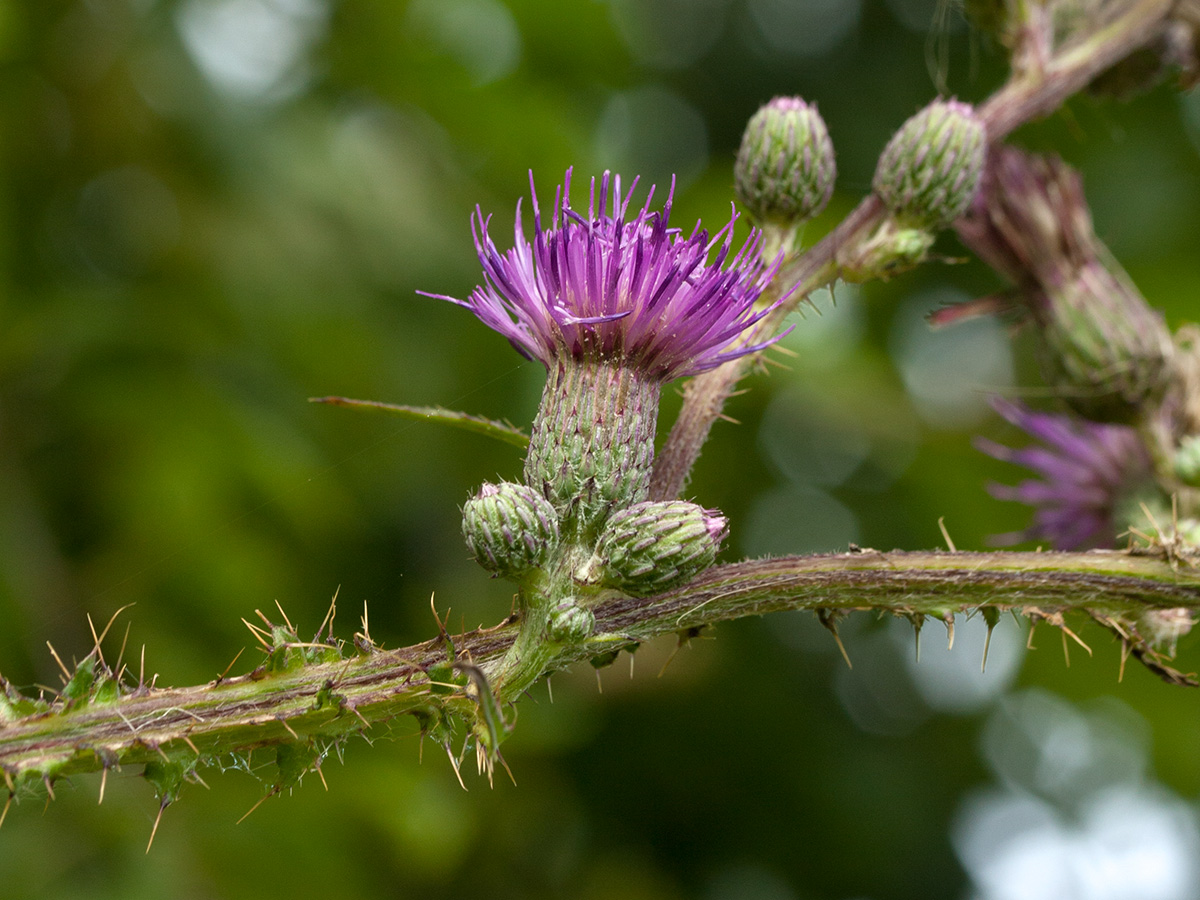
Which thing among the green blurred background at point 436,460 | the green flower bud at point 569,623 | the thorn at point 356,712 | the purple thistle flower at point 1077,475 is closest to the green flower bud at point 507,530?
the green flower bud at point 569,623

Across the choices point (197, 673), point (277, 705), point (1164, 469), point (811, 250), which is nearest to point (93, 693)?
point (277, 705)

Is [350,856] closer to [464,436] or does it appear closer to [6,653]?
[6,653]

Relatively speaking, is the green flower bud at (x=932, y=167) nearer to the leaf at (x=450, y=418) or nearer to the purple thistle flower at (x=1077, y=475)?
the leaf at (x=450, y=418)

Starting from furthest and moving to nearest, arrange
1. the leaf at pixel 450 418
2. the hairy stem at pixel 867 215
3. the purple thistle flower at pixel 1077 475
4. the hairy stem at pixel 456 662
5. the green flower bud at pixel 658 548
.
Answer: the purple thistle flower at pixel 1077 475 → the hairy stem at pixel 867 215 → the leaf at pixel 450 418 → the green flower bud at pixel 658 548 → the hairy stem at pixel 456 662

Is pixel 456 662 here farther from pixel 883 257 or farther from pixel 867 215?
pixel 867 215

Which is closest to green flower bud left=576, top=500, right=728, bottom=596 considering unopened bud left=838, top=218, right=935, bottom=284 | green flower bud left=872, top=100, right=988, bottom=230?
unopened bud left=838, top=218, right=935, bottom=284

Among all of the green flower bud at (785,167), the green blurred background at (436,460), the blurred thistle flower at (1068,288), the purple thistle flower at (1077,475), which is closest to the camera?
the green flower bud at (785,167)

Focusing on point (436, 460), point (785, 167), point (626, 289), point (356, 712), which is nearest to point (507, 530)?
point (356, 712)
